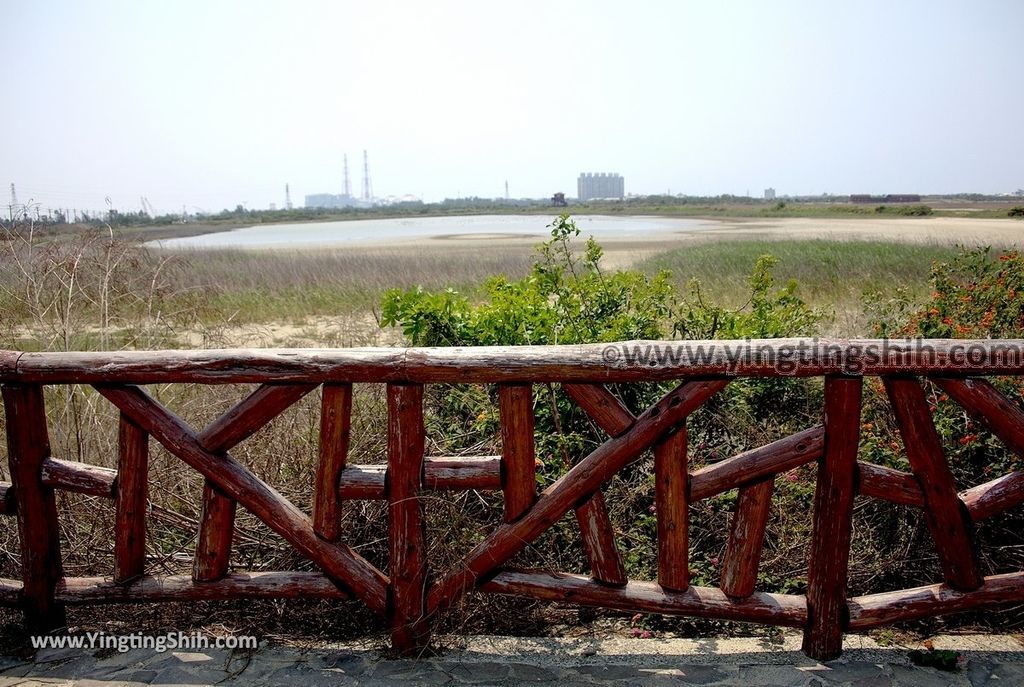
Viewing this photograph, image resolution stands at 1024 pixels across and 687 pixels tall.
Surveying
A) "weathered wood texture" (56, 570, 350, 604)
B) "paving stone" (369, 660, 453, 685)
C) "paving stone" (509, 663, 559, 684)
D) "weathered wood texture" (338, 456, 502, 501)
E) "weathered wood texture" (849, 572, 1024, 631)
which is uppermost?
"weathered wood texture" (338, 456, 502, 501)

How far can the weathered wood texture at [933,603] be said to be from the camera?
9.73 feet

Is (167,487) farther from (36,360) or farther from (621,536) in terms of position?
(621,536)

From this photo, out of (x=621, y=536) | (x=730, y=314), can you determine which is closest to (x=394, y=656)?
(x=621, y=536)

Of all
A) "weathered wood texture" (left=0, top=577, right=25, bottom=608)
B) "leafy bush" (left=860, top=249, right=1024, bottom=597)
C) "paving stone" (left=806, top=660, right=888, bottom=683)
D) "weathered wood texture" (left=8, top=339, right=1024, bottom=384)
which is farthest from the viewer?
"leafy bush" (left=860, top=249, right=1024, bottom=597)

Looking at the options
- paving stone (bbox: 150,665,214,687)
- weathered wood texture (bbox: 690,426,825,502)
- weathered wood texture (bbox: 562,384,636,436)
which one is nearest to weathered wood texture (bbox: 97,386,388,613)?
paving stone (bbox: 150,665,214,687)

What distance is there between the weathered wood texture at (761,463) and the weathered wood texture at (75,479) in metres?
2.28

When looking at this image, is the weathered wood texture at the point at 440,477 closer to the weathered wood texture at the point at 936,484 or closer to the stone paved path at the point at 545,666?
the stone paved path at the point at 545,666

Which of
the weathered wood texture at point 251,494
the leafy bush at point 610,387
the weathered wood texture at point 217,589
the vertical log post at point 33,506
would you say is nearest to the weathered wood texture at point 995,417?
the leafy bush at point 610,387

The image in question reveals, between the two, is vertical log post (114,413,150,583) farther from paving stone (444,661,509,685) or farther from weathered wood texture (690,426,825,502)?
weathered wood texture (690,426,825,502)

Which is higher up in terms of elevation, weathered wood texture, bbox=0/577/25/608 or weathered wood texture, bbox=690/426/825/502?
weathered wood texture, bbox=690/426/825/502

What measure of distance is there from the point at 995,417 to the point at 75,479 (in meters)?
3.50

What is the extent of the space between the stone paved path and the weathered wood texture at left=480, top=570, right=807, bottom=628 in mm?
183

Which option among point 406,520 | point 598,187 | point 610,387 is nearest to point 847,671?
point 406,520

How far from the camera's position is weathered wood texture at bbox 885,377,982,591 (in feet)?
9.29
